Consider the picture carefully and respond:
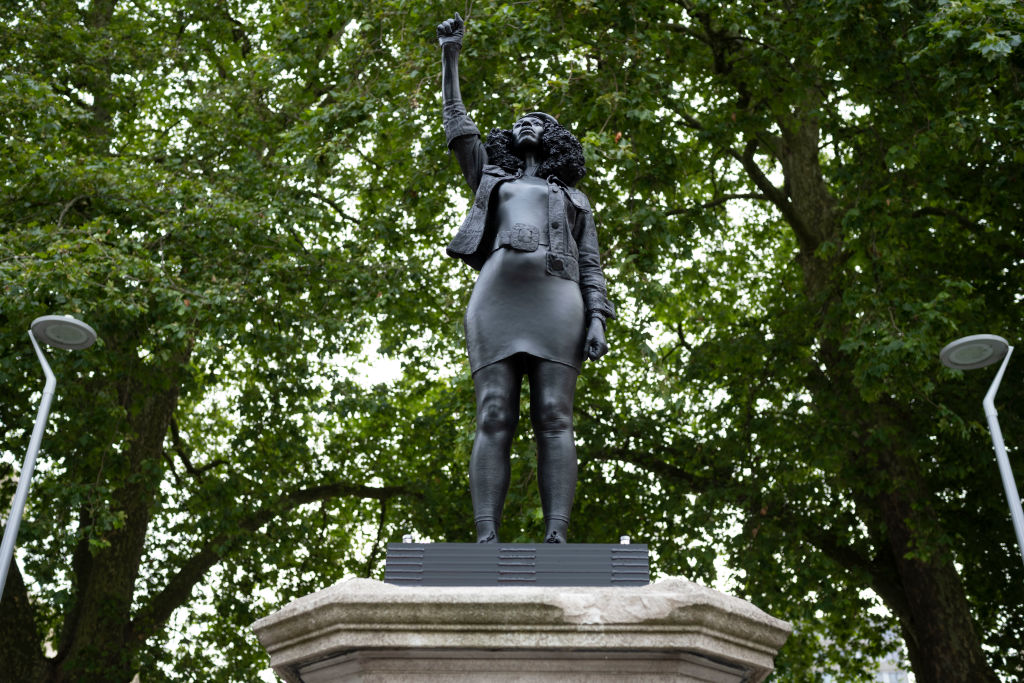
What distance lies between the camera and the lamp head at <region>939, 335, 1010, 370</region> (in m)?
10.5

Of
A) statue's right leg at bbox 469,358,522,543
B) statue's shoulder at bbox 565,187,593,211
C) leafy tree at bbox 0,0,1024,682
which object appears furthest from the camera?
leafy tree at bbox 0,0,1024,682

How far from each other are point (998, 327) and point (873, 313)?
2.43 m

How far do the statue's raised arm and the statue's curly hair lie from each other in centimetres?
10

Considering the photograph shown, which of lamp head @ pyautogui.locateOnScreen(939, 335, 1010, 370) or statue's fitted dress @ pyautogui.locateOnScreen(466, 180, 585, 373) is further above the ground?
lamp head @ pyautogui.locateOnScreen(939, 335, 1010, 370)

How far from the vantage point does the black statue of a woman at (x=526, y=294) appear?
4770 mm

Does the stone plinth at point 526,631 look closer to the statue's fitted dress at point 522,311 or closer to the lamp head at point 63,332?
A: the statue's fitted dress at point 522,311

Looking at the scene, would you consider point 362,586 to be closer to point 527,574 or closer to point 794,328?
point 527,574

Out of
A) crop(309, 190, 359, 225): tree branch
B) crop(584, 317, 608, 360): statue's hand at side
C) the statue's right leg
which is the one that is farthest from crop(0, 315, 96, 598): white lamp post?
crop(584, 317, 608, 360): statue's hand at side

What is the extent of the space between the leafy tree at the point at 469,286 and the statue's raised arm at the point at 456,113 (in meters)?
5.95

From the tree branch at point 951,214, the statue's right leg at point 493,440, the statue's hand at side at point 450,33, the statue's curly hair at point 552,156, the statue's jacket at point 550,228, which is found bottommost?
the statue's right leg at point 493,440

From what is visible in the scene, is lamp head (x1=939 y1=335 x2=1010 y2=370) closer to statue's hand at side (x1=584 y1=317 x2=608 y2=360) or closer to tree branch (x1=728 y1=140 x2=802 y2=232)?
tree branch (x1=728 y1=140 x2=802 y2=232)

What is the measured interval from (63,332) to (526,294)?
7.19 meters

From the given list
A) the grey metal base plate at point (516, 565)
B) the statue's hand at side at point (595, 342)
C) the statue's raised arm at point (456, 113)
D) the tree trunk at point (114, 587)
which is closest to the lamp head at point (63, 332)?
the tree trunk at point (114, 587)

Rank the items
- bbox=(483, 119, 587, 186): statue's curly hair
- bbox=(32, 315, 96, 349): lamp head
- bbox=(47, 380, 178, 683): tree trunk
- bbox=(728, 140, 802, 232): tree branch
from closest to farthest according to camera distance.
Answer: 1. bbox=(483, 119, 587, 186): statue's curly hair
2. bbox=(32, 315, 96, 349): lamp head
3. bbox=(47, 380, 178, 683): tree trunk
4. bbox=(728, 140, 802, 232): tree branch
